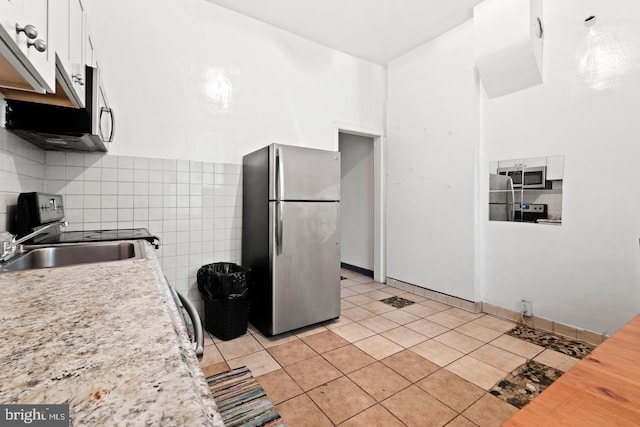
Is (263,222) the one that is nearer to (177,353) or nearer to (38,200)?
(38,200)

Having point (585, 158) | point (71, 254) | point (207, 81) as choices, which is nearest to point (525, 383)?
point (585, 158)

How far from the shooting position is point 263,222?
2.61 meters

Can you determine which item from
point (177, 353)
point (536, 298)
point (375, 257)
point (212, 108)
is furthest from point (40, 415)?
point (375, 257)

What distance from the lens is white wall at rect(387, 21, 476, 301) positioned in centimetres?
317

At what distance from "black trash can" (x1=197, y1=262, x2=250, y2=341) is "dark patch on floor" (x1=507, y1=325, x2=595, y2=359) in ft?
7.71

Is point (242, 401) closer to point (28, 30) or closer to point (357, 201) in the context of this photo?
point (28, 30)

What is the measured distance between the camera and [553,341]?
2449mm

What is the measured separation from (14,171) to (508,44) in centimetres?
376

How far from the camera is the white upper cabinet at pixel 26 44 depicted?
2.47 ft

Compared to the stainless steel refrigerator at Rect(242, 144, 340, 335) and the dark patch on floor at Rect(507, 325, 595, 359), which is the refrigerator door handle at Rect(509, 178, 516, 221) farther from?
the stainless steel refrigerator at Rect(242, 144, 340, 335)

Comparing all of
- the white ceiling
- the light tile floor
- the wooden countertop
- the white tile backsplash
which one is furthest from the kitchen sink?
the white ceiling

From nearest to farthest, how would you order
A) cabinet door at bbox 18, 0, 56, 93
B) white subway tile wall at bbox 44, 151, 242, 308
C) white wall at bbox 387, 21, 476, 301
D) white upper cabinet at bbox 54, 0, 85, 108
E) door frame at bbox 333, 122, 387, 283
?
cabinet door at bbox 18, 0, 56, 93 < white upper cabinet at bbox 54, 0, 85, 108 < white subway tile wall at bbox 44, 151, 242, 308 < white wall at bbox 387, 21, 476, 301 < door frame at bbox 333, 122, 387, 283

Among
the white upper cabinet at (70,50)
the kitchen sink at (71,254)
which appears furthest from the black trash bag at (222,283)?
the white upper cabinet at (70,50)

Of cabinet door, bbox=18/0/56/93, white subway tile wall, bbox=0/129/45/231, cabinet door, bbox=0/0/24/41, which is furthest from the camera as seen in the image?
white subway tile wall, bbox=0/129/45/231
